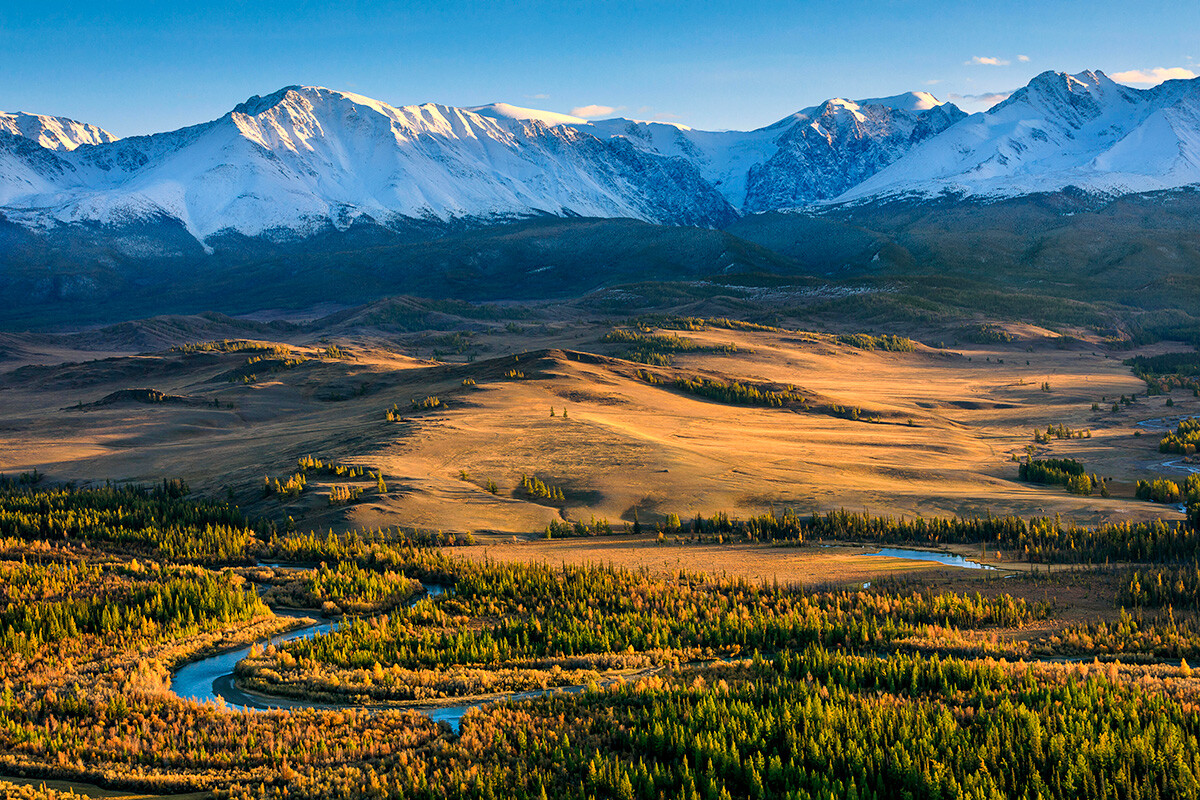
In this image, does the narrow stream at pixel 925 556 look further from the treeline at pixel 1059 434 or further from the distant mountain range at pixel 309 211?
the distant mountain range at pixel 309 211

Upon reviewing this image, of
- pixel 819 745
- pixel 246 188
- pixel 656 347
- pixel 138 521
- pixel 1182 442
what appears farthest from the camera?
pixel 246 188

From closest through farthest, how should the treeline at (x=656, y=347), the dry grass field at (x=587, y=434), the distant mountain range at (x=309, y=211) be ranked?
1. the dry grass field at (x=587, y=434)
2. the treeline at (x=656, y=347)
3. the distant mountain range at (x=309, y=211)

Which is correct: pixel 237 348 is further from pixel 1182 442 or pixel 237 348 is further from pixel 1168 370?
pixel 1182 442

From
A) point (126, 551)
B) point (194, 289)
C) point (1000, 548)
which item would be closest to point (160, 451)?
point (126, 551)

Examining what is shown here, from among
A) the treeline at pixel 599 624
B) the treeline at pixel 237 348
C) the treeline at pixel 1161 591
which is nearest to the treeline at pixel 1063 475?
the treeline at pixel 1161 591

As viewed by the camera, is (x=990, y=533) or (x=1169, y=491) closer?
(x=990, y=533)

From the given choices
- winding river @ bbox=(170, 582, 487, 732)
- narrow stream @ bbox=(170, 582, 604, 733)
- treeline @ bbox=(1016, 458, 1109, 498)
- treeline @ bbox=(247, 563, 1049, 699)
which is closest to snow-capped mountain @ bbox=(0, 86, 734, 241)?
treeline @ bbox=(1016, 458, 1109, 498)

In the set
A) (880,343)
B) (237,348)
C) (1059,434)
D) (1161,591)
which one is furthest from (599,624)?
(237,348)

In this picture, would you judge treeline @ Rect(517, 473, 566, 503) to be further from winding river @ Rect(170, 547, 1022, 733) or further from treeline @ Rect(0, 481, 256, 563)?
winding river @ Rect(170, 547, 1022, 733)

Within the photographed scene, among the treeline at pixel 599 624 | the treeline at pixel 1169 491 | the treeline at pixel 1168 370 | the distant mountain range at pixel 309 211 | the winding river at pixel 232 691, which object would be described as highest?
the distant mountain range at pixel 309 211
